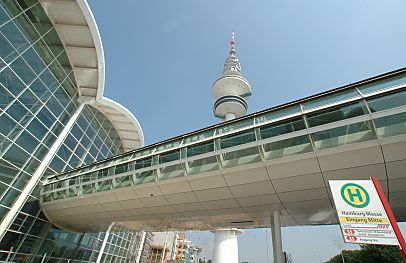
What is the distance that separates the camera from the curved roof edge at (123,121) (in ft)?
77.9

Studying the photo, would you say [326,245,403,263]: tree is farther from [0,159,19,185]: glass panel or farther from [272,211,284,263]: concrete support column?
[0,159,19,185]: glass panel

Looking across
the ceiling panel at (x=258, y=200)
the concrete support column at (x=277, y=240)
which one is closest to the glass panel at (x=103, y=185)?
the ceiling panel at (x=258, y=200)

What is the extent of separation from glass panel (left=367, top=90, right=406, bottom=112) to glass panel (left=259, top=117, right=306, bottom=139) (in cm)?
249

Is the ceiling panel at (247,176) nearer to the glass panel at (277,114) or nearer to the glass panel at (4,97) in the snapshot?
the glass panel at (277,114)

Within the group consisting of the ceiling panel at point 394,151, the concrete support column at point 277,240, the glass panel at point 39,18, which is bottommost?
the concrete support column at point 277,240

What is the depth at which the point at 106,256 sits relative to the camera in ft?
77.6

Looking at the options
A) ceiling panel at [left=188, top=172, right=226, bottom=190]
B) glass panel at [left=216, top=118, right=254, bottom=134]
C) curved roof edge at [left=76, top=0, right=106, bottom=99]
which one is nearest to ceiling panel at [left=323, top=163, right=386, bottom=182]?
glass panel at [left=216, top=118, right=254, bottom=134]

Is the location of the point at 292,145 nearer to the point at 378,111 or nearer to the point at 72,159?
the point at 378,111

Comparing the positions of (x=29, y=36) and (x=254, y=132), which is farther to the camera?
(x=29, y=36)

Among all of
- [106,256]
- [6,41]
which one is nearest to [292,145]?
[6,41]

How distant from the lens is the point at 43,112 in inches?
695

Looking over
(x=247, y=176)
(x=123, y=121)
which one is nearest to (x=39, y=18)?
(x=123, y=121)

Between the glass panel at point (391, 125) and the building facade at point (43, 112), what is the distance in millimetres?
18075

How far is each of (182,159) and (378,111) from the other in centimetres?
890
